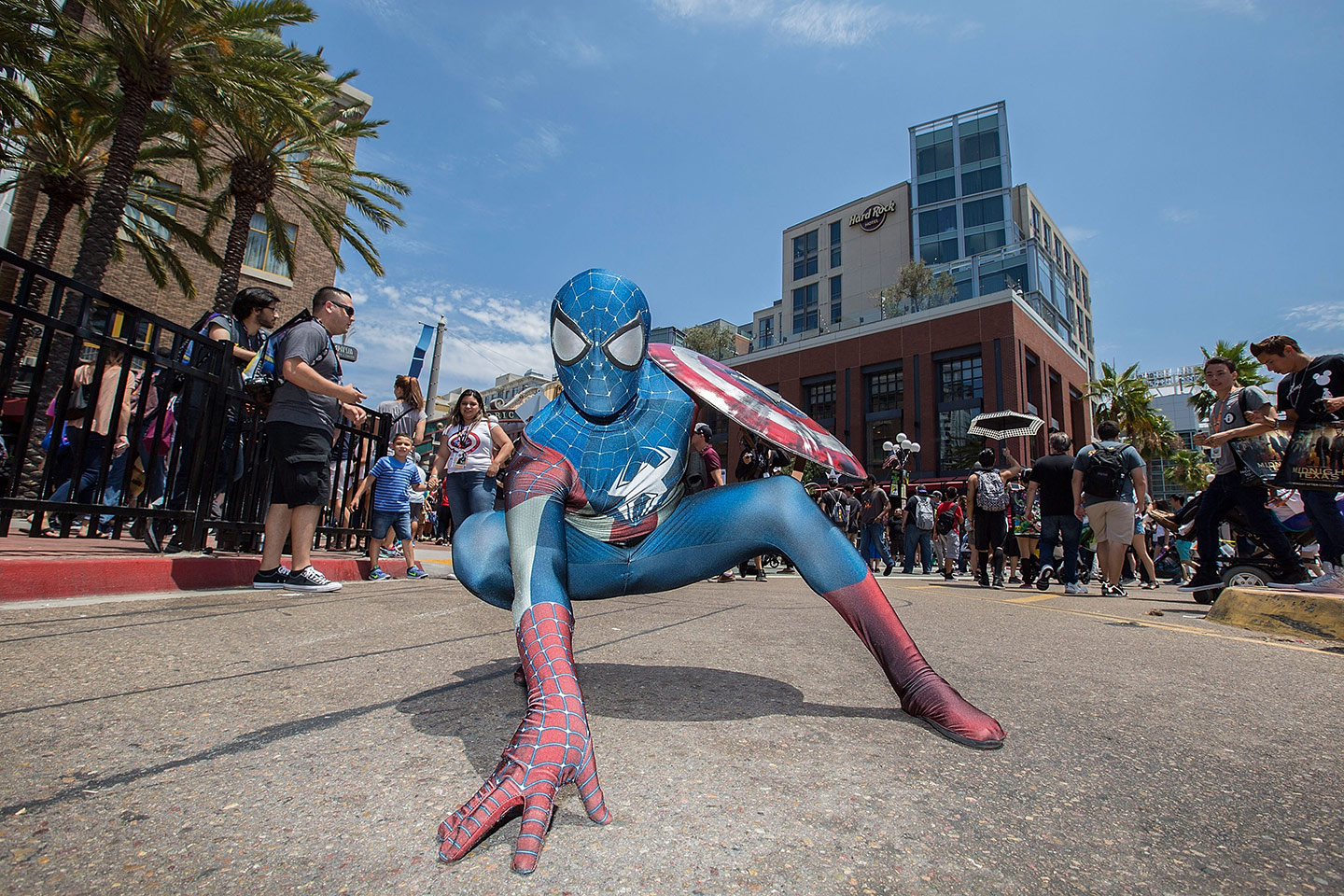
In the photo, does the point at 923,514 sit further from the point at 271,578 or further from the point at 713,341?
the point at 713,341

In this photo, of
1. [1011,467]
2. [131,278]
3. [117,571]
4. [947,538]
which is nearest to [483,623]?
[117,571]

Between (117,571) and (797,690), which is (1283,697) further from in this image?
(117,571)

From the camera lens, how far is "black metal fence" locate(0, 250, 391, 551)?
3.51 metres

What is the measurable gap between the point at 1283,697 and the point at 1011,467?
28.4 feet

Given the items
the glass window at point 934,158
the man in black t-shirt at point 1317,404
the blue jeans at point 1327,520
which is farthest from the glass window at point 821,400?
the blue jeans at point 1327,520

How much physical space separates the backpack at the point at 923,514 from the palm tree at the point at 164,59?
13721 mm

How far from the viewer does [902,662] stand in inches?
68.7

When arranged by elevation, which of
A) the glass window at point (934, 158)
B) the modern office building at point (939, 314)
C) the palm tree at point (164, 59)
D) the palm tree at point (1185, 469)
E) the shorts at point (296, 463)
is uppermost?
the glass window at point (934, 158)

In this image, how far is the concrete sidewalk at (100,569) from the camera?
309 centimetres

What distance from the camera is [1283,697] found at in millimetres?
2238

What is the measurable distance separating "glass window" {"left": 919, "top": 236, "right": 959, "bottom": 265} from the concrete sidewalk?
158ft

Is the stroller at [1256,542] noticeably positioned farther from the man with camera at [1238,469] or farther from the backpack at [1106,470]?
the backpack at [1106,470]

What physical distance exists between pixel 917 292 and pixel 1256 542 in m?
35.5

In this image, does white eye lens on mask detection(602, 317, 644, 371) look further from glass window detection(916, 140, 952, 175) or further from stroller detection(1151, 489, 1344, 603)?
glass window detection(916, 140, 952, 175)
